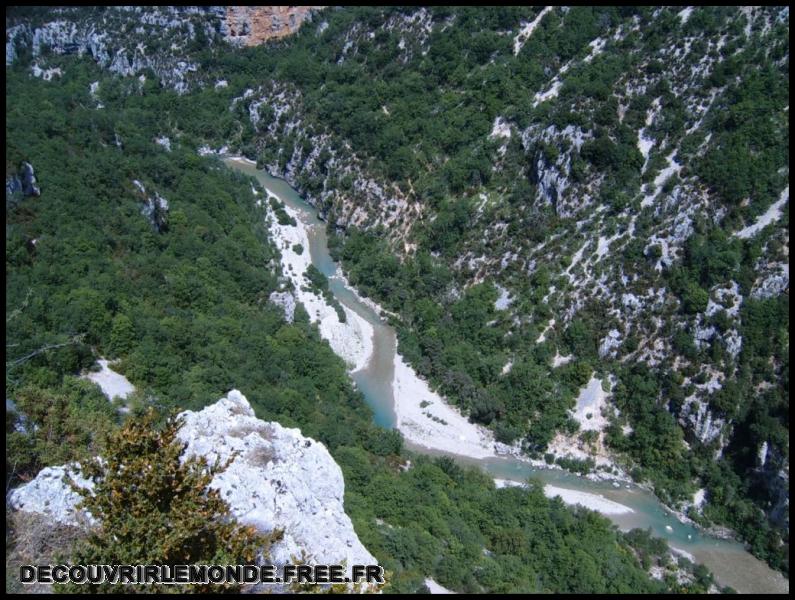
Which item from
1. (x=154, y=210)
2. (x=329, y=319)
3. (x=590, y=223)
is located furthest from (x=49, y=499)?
(x=590, y=223)

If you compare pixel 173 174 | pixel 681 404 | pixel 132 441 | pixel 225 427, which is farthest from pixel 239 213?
pixel 132 441

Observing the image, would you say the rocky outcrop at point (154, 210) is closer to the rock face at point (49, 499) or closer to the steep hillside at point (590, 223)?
the steep hillside at point (590, 223)

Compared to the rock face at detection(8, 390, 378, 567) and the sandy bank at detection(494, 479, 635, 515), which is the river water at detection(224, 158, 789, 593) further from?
the rock face at detection(8, 390, 378, 567)

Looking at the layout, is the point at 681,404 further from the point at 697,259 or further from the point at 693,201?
the point at 693,201

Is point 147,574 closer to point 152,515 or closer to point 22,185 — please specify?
point 152,515

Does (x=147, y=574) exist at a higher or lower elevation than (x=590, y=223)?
lower

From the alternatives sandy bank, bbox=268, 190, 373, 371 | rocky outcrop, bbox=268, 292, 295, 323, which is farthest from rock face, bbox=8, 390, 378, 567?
sandy bank, bbox=268, 190, 373, 371
